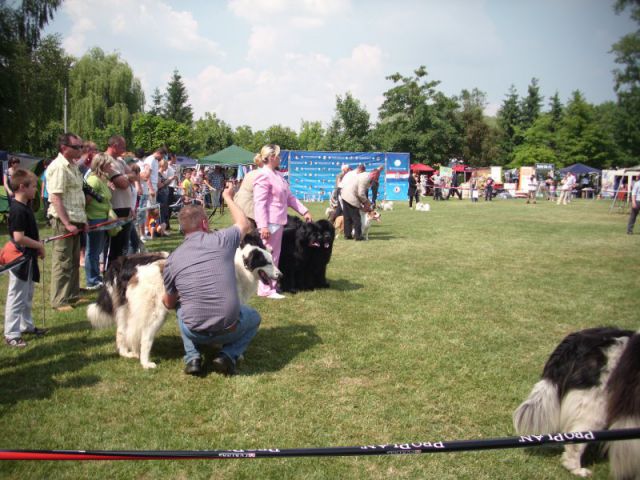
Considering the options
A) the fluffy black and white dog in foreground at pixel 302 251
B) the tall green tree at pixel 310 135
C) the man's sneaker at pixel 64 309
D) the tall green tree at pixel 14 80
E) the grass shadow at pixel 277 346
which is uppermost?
the tall green tree at pixel 310 135

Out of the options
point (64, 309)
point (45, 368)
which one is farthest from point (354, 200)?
point (45, 368)

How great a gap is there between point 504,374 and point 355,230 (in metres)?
8.45

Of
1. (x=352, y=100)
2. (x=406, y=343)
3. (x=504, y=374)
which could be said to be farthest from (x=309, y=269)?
(x=352, y=100)

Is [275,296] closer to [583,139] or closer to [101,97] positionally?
[101,97]

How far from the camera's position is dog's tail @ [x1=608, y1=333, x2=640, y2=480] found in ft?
8.12

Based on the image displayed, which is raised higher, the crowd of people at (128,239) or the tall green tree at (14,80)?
the tall green tree at (14,80)

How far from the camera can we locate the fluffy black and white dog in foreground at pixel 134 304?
419cm

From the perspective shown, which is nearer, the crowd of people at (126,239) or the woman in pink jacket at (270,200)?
the crowd of people at (126,239)

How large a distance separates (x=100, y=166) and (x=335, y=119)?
47919 mm

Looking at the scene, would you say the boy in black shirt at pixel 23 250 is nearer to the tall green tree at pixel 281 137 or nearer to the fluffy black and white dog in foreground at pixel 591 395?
the fluffy black and white dog in foreground at pixel 591 395

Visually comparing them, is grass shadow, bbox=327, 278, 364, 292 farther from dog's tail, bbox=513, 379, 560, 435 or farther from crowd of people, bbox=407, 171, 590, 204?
crowd of people, bbox=407, 171, 590, 204

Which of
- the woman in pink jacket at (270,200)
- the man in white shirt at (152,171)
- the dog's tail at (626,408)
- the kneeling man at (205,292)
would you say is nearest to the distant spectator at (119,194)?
the woman in pink jacket at (270,200)

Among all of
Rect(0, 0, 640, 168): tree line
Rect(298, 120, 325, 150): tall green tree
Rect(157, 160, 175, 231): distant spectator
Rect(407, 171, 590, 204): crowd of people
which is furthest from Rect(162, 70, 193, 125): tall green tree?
Rect(157, 160, 175, 231): distant spectator

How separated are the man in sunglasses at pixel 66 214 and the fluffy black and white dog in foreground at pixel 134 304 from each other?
1639mm
